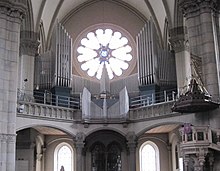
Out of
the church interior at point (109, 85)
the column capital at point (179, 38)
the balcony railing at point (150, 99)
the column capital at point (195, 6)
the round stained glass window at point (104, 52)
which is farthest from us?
the round stained glass window at point (104, 52)

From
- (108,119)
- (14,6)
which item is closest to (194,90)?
(108,119)

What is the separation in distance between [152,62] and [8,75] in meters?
9.72

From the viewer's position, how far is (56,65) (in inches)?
1036

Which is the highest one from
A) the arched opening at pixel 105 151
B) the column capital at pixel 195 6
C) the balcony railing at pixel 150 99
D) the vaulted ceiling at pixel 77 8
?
the vaulted ceiling at pixel 77 8

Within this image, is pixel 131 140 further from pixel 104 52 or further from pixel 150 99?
pixel 104 52

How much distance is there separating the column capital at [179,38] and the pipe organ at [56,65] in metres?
6.81

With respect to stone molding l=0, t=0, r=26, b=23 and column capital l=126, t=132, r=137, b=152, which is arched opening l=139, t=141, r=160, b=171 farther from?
stone molding l=0, t=0, r=26, b=23

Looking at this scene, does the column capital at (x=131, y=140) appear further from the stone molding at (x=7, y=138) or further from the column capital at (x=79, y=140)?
the stone molding at (x=7, y=138)

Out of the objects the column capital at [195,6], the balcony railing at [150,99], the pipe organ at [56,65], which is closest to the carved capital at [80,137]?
the pipe organ at [56,65]

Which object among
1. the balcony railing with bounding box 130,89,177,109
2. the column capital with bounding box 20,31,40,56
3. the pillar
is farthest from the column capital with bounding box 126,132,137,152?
the column capital with bounding box 20,31,40,56

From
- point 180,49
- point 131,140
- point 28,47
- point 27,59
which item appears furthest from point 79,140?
point 180,49

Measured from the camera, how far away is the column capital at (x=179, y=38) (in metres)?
25.6

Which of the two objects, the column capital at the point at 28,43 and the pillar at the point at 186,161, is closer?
the pillar at the point at 186,161

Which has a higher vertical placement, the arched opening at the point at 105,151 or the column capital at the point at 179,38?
the column capital at the point at 179,38
